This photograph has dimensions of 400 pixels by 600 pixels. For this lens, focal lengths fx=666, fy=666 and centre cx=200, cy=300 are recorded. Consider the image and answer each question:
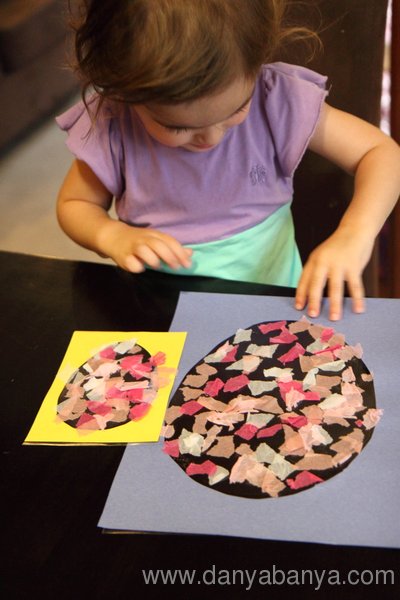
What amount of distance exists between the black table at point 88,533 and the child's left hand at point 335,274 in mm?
35

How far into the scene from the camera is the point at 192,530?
0.50 meters

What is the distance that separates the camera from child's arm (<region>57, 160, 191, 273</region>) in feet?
2.53

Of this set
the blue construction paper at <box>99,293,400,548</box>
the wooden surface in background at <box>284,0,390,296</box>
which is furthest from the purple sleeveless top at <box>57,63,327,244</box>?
the blue construction paper at <box>99,293,400,548</box>

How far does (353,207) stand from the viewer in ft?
2.66

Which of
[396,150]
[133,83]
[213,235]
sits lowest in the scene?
[213,235]

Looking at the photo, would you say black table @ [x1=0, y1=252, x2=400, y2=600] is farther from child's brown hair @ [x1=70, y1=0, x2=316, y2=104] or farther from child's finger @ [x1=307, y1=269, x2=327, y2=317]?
child's brown hair @ [x1=70, y1=0, x2=316, y2=104]

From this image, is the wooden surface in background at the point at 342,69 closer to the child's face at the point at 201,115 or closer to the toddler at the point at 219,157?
the toddler at the point at 219,157

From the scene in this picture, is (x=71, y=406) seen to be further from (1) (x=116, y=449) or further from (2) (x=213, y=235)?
(2) (x=213, y=235)

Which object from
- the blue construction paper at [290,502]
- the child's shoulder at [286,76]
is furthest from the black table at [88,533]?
the child's shoulder at [286,76]

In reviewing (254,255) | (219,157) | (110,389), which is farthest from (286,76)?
(110,389)

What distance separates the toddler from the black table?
0.28ft

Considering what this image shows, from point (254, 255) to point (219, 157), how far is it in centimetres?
15

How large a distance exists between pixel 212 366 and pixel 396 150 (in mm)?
410

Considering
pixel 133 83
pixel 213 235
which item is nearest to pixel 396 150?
pixel 213 235
